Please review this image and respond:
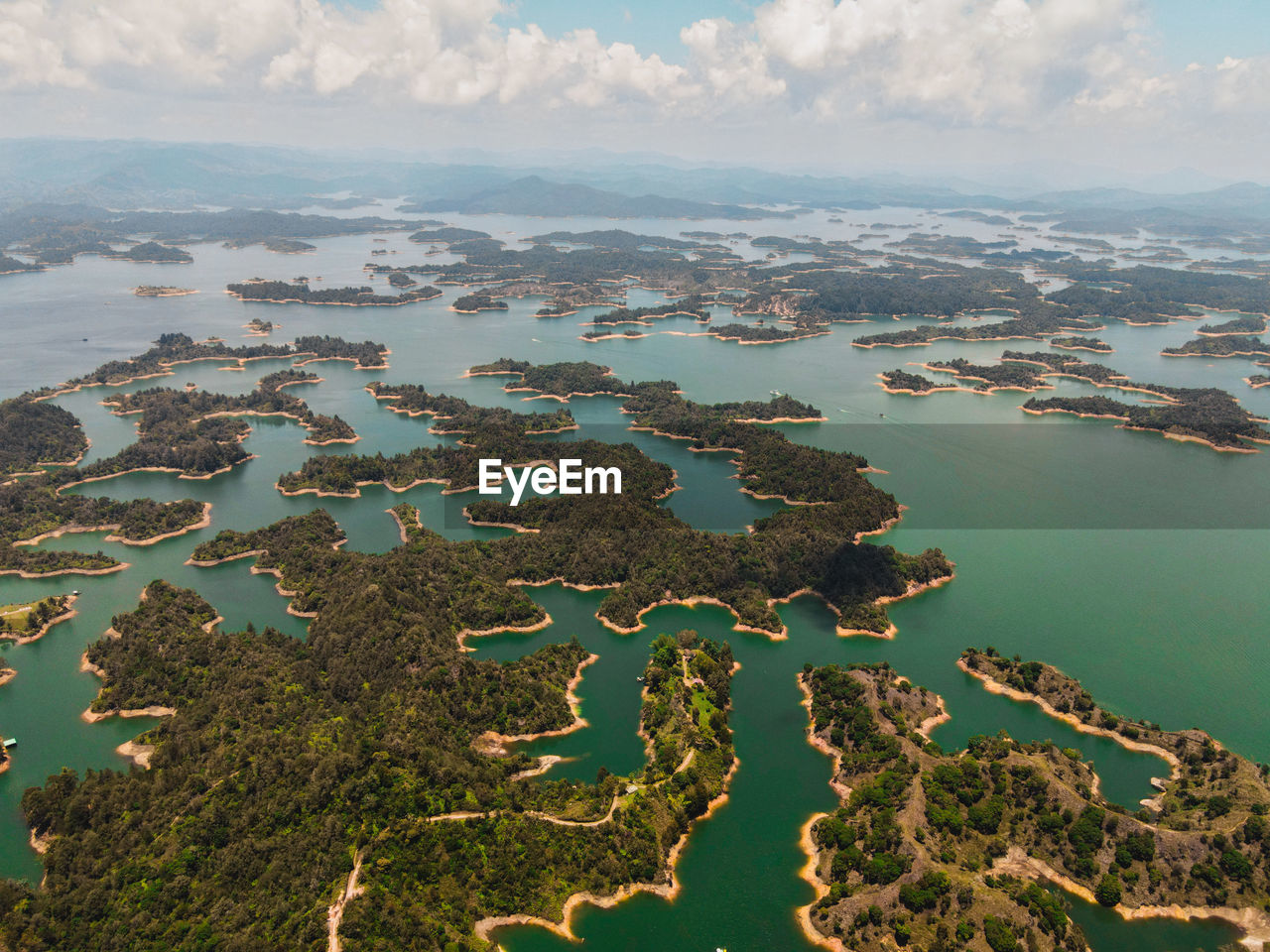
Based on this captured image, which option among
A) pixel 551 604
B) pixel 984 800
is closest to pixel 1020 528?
pixel 984 800

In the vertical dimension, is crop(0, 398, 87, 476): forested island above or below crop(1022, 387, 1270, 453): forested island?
below

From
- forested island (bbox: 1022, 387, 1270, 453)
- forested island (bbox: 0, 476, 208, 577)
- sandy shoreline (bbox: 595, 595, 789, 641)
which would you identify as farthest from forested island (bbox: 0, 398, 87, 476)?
forested island (bbox: 1022, 387, 1270, 453)

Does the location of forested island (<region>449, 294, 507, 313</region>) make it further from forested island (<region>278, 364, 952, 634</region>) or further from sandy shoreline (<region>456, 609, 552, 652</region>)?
sandy shoreline (<region>456, 609, 552, 652</region>)

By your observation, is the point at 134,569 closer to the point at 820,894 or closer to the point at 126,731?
the point at 126,731

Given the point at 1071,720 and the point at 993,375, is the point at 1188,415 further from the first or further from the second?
the point at 1071,720

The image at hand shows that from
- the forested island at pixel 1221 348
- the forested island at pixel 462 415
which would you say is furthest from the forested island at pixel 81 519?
the forested island at pixel 1221 348

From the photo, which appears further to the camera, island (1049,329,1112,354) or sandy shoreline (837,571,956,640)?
island (1049,329,1112,354)

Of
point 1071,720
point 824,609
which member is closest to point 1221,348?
point 824,609

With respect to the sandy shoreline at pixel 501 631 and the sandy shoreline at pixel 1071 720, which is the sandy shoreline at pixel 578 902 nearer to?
the sandy shoreline at pixel 501 631
